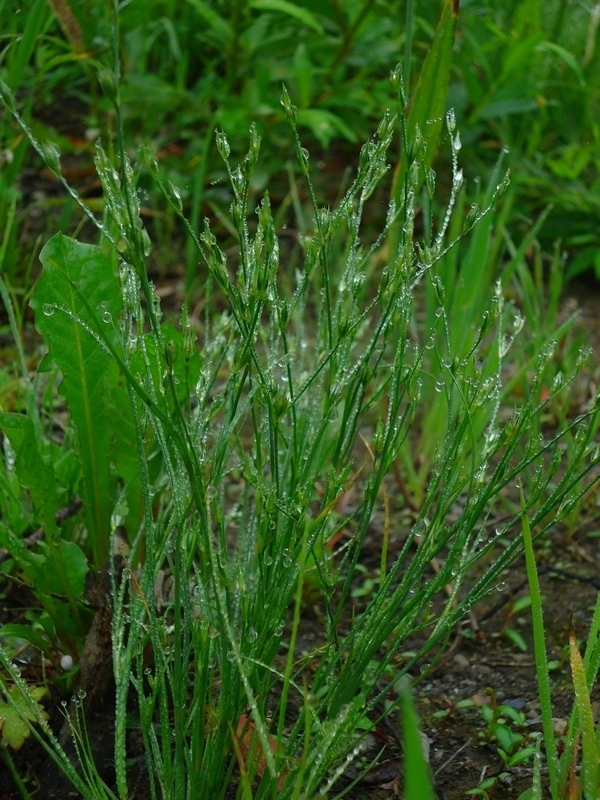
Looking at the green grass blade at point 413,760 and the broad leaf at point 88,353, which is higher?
the green grass blade at point 413,760

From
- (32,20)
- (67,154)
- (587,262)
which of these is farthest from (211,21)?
(587,262)

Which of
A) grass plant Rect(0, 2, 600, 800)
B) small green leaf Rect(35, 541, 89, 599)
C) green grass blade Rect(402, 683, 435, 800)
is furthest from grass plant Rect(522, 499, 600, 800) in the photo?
small green leaf Rect(35, 541, 89, 599)

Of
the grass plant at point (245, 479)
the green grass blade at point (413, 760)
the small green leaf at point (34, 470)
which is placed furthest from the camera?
the small green leaf at point (34, 470)

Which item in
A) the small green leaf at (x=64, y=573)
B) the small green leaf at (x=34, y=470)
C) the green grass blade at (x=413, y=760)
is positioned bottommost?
the small green leaf at (x=64, y=573)

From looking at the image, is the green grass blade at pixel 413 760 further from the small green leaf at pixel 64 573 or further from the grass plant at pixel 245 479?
the small green leaf at pixel 64 573

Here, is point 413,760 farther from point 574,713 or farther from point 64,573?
point 64,573

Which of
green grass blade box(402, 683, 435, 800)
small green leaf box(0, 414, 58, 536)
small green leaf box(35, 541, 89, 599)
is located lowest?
small green leaf box(35, 541, 89, 599)

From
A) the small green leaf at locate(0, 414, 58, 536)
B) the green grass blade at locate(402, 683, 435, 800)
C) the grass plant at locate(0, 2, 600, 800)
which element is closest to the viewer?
the green grass blade at locate(402, 683, 435, 800)

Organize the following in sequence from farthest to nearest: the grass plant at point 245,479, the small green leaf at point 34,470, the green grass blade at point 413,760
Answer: the small green leaf at point 34,470, the grass plant at point 245,479, the green grass blade at point 413,760

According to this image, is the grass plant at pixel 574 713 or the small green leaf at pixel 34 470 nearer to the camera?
the grass plant at pixel 574 713

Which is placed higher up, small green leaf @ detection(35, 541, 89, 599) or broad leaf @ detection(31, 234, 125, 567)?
broad leaf @ detection(31, 234, 125, 567)

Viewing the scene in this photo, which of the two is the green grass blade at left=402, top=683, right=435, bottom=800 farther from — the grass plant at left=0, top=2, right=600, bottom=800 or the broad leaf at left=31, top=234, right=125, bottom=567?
the broad leaf at left=31, top=234, right=125, bottom=567

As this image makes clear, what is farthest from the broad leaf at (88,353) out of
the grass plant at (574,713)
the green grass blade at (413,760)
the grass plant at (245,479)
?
the green grass blade at (413,760)
